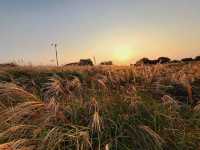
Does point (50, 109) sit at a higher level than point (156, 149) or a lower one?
higher

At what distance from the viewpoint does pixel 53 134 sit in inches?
198

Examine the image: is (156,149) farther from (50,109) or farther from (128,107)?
(50,109)

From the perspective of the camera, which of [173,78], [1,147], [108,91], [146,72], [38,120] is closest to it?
[1,147]

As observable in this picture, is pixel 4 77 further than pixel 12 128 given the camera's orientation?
Yes

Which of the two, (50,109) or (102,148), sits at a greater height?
(50,109)

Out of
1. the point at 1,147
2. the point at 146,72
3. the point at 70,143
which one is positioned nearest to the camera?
the point at 1,147

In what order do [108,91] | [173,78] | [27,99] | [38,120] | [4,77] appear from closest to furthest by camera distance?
[38,120]
[27,99]
[108,91]
[173,78]
[4,77]

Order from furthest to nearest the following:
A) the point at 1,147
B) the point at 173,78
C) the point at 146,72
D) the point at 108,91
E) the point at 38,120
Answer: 1. the point at 173,78
2. the point at 146,72
3. the point at 108,91
4. the point at 38,120
5. the point at 1,147

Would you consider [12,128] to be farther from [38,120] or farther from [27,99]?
[27,99]

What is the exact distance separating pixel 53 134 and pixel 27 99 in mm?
1179

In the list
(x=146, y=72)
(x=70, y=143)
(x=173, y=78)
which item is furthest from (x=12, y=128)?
(x=173, y=78)

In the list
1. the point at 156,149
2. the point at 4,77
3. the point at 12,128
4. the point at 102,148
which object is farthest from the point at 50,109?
the point at 4,77

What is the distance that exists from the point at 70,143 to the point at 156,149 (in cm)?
96

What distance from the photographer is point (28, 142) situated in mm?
4953
